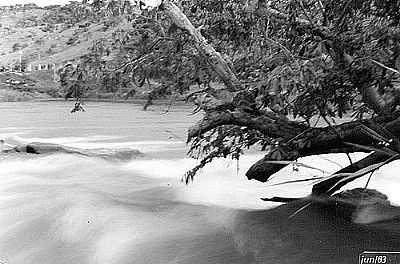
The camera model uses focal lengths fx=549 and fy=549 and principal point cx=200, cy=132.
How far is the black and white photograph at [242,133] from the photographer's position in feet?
16.3

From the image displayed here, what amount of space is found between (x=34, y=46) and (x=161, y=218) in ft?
201

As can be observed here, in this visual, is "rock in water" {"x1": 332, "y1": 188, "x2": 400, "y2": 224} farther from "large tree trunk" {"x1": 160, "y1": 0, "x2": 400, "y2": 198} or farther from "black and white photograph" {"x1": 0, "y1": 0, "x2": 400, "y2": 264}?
"large tree trunk" {"x1": 160, "y1": 0, "x2": 400, "y2": 198}

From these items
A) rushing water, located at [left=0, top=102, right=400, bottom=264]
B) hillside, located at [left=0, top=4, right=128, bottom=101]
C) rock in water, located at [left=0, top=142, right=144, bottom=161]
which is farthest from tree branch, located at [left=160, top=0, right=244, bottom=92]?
hillside, located at [left=0, top=4, right=128, bottom=101]

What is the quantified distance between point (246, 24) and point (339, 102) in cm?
159

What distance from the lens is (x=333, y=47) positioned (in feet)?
16.9

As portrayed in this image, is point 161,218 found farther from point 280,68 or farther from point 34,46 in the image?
point 34,46

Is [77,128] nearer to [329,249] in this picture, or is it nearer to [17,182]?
[17,182]

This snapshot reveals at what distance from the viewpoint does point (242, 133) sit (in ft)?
20.8

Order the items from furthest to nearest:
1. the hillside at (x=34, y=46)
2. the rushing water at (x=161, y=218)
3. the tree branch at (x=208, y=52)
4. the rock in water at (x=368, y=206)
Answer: the hillside at (x=34, y=46)
the rock in water at (x=368, y=206)
the tree branch at (x=208, y=52)
the rushing water at (x=161, y=218)

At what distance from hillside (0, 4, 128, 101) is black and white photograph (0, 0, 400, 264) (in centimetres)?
1961
